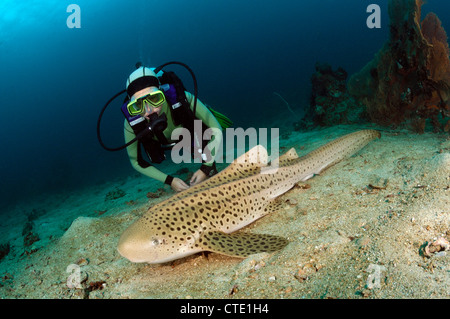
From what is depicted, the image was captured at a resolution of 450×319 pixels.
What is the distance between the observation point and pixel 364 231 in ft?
→ 9.74

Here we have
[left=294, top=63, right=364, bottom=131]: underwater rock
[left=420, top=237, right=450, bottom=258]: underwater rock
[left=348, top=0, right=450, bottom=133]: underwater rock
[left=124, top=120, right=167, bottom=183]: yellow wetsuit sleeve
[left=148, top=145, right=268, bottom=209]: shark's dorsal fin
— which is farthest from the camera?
[left=294, top=63, right=364, bottom=131]: underwater rock

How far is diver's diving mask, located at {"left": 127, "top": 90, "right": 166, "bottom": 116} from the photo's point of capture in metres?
4.67

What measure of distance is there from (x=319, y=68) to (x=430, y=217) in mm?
12883

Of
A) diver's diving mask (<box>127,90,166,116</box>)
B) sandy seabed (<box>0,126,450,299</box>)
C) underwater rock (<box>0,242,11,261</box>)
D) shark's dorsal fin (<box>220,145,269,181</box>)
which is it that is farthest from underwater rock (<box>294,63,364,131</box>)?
underwater rock (<box>0,242,11,261</box>)

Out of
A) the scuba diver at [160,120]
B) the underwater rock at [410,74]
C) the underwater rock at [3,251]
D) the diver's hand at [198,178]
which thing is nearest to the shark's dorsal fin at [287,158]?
the scuba diver at [160,120]

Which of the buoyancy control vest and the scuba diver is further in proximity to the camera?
the buoyancy control vest

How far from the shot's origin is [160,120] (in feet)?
15.6

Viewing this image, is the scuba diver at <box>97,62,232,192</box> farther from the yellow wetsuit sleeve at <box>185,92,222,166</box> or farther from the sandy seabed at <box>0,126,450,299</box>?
the sandy seabed at <box>0,126,450,299</box>

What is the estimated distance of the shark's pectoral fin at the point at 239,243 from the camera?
3.05 metres

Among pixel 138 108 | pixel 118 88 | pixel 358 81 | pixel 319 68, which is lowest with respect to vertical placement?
pixel 138 108

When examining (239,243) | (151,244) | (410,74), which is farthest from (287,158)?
(410,74)

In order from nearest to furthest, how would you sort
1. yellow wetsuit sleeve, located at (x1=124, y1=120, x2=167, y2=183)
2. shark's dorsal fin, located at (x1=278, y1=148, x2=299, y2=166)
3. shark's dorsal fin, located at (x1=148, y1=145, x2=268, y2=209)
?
shark's dorsal fin, located at (x1=148, y1=145, x2=268, y2=209)
shark's dorsal fin, located at (x1=278, y1=148, x2=299, y2=166)
yellow wetsuit sleeve, located at (x1=124, y1=120, x2=167, y2=183)
